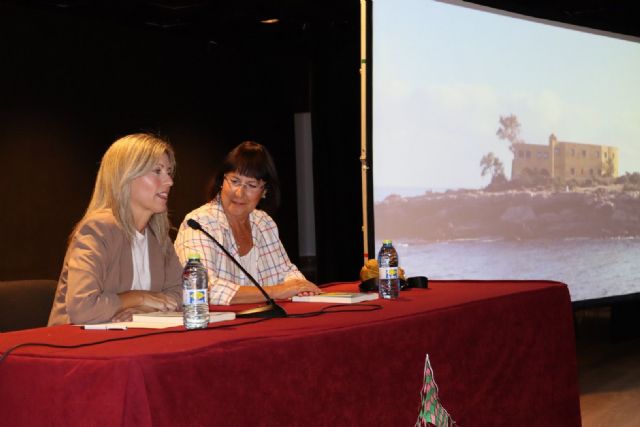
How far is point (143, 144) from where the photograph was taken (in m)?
2.35

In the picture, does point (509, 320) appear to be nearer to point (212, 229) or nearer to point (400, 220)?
point (212, 229)

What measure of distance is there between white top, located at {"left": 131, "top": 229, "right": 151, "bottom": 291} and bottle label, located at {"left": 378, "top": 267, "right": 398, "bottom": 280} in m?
0.73

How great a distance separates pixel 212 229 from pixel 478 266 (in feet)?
6.90

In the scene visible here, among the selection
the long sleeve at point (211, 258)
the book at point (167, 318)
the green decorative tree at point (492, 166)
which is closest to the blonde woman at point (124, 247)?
the book at point (167, 318)

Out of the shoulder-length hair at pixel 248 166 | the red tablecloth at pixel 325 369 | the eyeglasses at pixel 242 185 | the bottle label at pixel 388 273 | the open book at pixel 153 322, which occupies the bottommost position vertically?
the red tablecloth at pixel 325 369

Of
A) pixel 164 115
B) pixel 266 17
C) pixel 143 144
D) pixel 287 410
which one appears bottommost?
pixel 287 410

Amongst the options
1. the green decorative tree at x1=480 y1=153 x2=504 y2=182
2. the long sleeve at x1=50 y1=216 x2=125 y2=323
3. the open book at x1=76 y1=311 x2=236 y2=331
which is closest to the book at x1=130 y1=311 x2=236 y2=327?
the open book at x1=76 y1=311 x2=236 y2=331

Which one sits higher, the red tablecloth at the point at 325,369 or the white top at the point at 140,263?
the white top at the point at 140,263

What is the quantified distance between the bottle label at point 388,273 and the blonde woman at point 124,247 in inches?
24.9

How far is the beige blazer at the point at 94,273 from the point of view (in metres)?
2.09

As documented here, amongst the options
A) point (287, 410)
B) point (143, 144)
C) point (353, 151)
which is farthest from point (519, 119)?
point (287, 410)

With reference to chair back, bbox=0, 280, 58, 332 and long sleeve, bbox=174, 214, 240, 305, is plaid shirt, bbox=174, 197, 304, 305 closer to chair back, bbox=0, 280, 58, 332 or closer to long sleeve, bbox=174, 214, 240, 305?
long sleeve, bbox=174, 214, 240, 305

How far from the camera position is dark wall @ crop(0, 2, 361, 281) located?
512cm

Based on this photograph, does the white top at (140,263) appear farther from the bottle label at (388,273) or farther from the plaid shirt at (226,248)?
the bottle label at (388,273)
